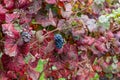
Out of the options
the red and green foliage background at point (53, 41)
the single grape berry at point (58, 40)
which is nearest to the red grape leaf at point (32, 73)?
the red and green foliage background at point (53, 41)

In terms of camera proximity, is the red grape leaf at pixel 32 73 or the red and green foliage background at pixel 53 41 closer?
the red and green foliage background at pixel 53 41

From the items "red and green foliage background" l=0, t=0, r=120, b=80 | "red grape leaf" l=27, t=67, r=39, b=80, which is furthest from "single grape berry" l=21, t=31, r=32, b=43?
"red grape leaf" l=27, t=67, r=39, b=80

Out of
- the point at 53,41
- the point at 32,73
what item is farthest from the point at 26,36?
the point at 53,41

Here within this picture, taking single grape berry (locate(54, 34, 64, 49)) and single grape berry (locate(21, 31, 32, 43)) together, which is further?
single grape berry (locate(54, 34, 64, 49))

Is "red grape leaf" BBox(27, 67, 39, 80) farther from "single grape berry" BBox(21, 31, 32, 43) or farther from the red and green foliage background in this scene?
"single grape berry" BBox(21, 31, 32, 43)

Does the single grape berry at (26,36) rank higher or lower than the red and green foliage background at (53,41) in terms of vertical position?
higher

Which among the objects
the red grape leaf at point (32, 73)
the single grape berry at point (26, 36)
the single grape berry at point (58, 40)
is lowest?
the red grape leaf at point (32, 73)

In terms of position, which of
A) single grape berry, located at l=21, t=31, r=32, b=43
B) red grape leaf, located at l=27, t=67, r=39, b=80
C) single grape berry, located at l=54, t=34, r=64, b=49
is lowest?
red grape leaf, located at l=27, t=67, r=39, b=80

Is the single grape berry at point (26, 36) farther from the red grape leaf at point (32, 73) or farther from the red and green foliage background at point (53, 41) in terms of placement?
the red grape leaf at point (32, 73)
